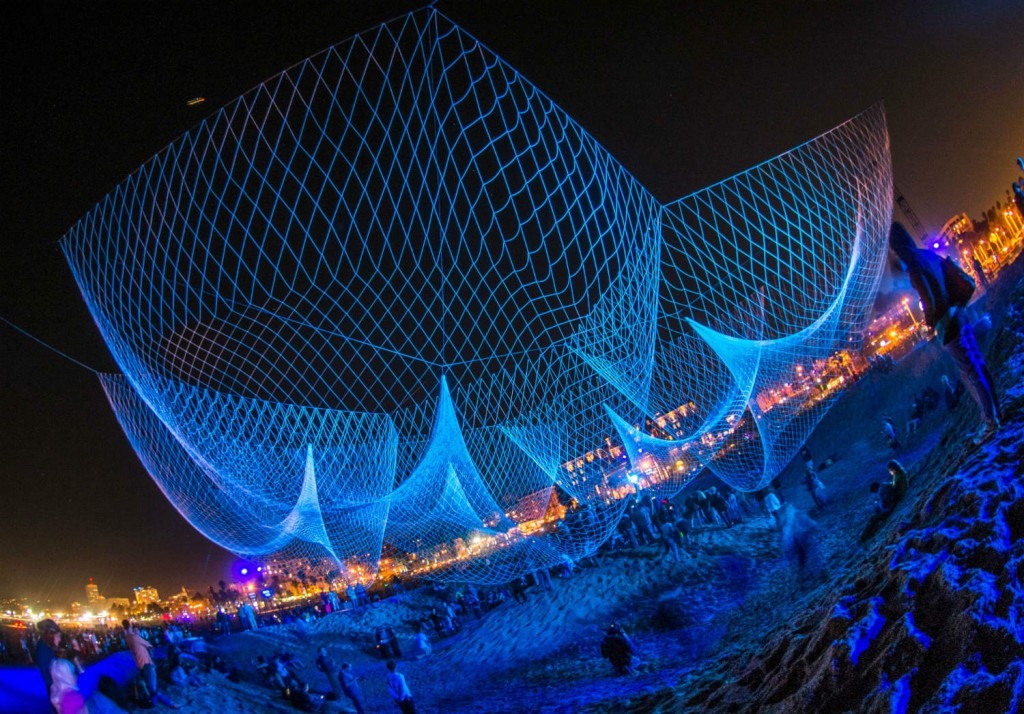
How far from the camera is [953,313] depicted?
4461mm

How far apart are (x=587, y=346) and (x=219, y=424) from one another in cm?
796

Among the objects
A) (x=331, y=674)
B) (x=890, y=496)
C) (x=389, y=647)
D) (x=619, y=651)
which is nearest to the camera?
(x=890, y=496)

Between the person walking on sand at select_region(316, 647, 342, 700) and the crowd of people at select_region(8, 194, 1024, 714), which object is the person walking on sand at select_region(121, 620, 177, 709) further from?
the person walking on sand at select_region(316, 647, 342, 700)

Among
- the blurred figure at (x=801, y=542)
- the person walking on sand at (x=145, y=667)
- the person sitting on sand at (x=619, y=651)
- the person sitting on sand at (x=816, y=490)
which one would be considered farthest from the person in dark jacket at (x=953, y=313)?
the person walking on sand at (x=145, y=667)

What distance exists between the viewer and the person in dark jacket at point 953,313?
4449mm

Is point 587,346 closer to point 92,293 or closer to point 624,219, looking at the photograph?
point 624,219

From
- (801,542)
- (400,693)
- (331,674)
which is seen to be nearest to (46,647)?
(400,693)

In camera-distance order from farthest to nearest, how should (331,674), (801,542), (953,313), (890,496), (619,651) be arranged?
1. (331,674)
2. (801,542)
3. (619,651)
4. (890,496)
5. (953,313)

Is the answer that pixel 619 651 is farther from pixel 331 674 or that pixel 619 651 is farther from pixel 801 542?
pixel 331 674

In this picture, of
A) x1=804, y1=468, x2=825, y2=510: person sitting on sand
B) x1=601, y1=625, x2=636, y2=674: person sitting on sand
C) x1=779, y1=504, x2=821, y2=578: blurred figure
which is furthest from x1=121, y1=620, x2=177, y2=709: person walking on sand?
x1=804, y1=468, x2=825, y2=510: person sitting on sand

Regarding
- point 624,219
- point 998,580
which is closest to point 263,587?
point 624,219

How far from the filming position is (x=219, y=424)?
39.6 feet

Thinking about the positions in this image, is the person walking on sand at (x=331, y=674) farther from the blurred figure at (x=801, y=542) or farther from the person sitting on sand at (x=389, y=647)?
the blurred figure at (x=801, y=542)

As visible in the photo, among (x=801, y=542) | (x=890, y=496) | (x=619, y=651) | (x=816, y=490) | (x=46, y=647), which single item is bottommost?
(x=816, y=490)
